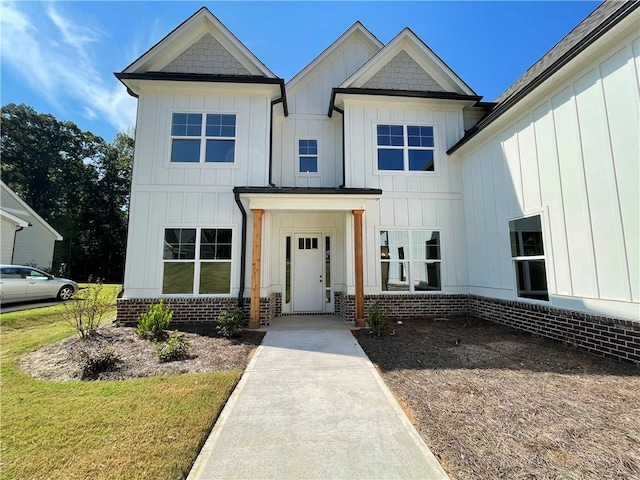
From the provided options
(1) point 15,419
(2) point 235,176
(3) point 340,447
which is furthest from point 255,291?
(3) point 340,447

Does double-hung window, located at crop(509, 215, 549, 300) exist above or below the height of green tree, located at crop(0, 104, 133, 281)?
below

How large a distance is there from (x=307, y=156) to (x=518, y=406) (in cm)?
870

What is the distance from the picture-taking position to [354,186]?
352 inches

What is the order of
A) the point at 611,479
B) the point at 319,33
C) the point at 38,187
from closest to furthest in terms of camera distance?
the point at 611,479
the point at 319,33
the point at 38,187

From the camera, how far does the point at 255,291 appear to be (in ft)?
24.8

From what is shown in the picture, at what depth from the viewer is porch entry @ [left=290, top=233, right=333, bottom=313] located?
959cm

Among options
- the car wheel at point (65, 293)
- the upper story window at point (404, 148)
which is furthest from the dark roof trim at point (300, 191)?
the car wheel at point (65, 293)

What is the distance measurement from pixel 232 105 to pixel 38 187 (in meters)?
32.2

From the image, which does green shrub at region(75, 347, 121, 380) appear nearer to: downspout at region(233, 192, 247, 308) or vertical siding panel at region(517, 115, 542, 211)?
downspout at region(233, 192, 247, 308)

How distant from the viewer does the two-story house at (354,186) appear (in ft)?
20.6

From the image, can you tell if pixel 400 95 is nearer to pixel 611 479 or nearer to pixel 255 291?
pixel 255 291

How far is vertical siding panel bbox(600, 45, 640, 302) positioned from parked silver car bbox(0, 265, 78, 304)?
17266 millimetres

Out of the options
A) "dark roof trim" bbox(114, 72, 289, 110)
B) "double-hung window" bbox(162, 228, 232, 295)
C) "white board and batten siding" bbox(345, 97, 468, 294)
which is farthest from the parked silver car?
"white board and batten siding" bbox(345, 97, 468, 294)

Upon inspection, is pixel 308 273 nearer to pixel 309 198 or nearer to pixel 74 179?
pixel 309 198
